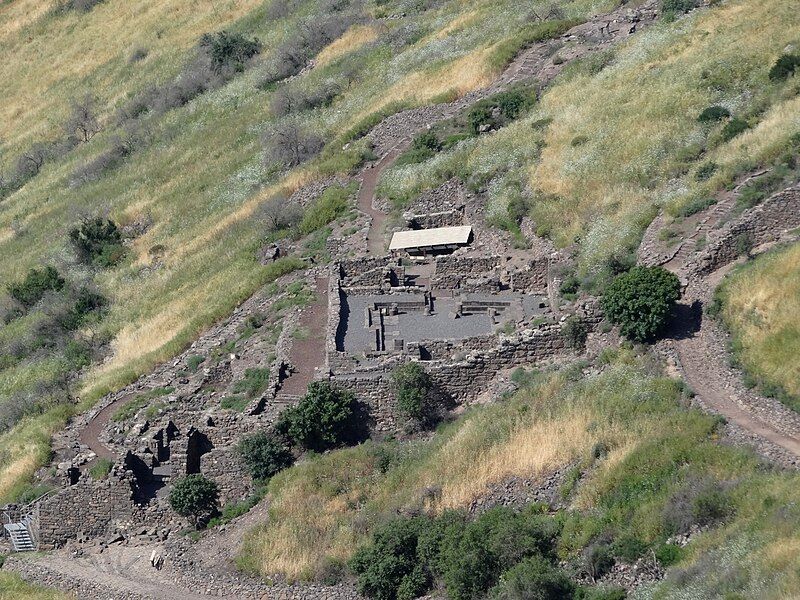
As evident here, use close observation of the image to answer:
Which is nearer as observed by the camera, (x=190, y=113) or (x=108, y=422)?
(x=108, y=422)

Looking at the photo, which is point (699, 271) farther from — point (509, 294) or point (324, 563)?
point (324, 563)

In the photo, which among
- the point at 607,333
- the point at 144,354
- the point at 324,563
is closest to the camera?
the point at 324,563

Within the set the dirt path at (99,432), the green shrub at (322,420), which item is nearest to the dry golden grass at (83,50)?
the dirt path at (99,432)

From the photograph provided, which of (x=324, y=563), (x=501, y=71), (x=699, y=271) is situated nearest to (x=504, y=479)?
(x=324, y=563)

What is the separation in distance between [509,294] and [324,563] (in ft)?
46.1

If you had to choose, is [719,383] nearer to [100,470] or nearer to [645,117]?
[100,470]

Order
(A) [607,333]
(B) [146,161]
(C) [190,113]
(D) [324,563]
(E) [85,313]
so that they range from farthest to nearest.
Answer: (C) [190,113], (B) [146,161], (E) [85,313], (A) [607,333], (D) [324,563]

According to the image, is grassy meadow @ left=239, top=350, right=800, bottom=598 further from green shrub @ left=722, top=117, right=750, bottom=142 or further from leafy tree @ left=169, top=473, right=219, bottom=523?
green shrub @ left=722, top=117, right=750, bottom=142

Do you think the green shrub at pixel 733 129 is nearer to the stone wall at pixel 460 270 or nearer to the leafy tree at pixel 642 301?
the stone wall at pixel 460 270

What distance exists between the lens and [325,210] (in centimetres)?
5519

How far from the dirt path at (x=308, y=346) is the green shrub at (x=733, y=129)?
14.2 m

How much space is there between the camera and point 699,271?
3916cm

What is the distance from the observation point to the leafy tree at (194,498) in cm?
3669

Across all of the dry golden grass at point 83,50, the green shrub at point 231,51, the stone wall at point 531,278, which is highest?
the stone wall at point 531,278
